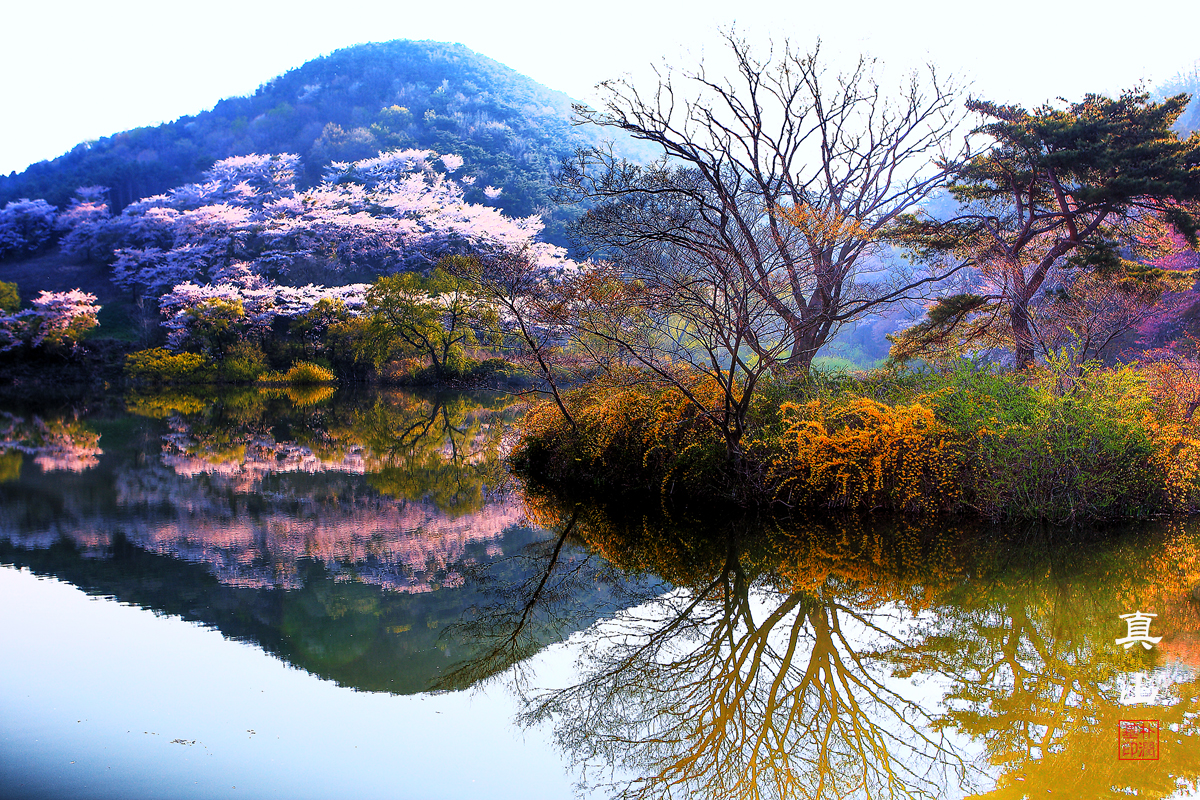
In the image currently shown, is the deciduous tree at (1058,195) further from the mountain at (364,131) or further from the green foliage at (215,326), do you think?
the mountain at (364,131)

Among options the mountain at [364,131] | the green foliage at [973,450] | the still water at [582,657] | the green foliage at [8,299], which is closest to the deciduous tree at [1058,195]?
the green foliage at [973,450]

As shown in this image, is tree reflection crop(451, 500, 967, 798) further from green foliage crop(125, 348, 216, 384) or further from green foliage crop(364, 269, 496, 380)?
green foliage crop(125, 348, 216, 384)

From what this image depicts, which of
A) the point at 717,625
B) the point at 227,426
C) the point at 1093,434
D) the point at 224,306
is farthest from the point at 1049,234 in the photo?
the point at 224,306

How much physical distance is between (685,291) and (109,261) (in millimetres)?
39309

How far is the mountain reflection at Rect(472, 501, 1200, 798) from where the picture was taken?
2.95 meters

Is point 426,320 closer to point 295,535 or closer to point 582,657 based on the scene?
point 295,535

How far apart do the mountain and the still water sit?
3585 centimetres

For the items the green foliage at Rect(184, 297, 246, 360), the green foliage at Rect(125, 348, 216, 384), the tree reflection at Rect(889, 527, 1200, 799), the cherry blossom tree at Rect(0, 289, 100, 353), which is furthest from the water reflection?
the cherry blossom tree at Rect(0, 289, 100, 353)

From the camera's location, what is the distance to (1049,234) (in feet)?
43.0

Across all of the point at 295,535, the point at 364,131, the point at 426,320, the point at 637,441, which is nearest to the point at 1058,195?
the point at 637,441

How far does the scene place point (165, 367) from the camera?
28391 millimetres

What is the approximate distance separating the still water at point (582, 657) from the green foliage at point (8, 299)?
86.3 ft

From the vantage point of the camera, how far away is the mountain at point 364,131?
43031 millimetres

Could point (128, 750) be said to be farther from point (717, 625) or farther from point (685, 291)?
point (685, 291)
